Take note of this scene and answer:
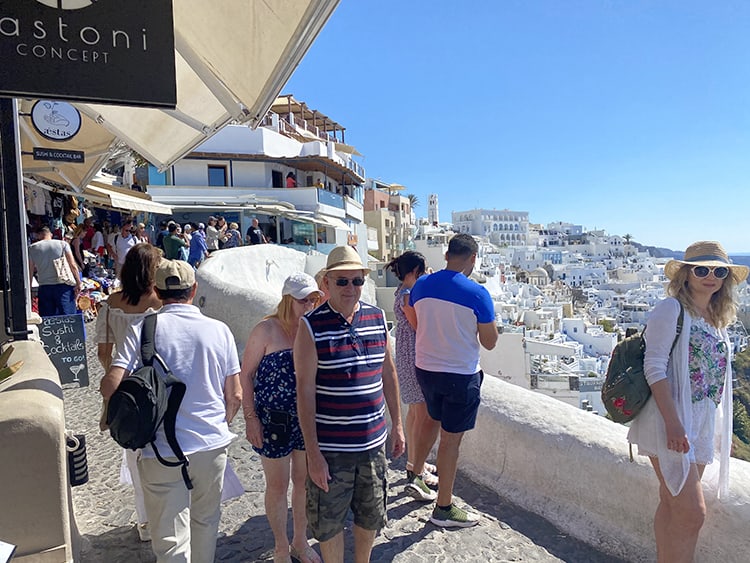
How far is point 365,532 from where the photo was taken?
2.63m

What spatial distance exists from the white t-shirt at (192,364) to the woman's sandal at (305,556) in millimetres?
903

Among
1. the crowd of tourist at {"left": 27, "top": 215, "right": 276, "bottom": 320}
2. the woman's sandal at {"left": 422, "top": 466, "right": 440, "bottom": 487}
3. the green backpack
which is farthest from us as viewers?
the crowd of tourist at {"left": 27, "top": 215, "right": 276, "bottom": 320}

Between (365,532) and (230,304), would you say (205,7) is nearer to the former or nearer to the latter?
(365,532)

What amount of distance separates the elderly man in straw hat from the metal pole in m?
2.16

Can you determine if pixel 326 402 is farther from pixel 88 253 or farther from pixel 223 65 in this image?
pixel 88 253

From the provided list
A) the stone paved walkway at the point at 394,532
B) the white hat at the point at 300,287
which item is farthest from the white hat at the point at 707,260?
the white hat at the point at 300,287

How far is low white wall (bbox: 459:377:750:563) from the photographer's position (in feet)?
9.04

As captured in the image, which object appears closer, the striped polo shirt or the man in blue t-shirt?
the striped polo shirt

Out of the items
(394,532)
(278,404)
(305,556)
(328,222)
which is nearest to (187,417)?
(278,404)

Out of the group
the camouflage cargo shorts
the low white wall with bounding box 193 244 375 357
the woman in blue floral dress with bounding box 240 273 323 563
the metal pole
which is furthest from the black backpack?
the low white wall with bounding box 193 244 375 357

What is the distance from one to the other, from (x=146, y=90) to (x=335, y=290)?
127 centimetres

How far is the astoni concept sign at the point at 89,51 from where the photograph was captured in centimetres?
210

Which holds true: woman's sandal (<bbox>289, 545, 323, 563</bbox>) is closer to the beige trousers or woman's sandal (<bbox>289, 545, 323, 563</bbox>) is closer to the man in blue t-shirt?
the beige trousers

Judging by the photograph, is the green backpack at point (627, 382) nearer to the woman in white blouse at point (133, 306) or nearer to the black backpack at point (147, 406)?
the black backpack at point (147, 406)
